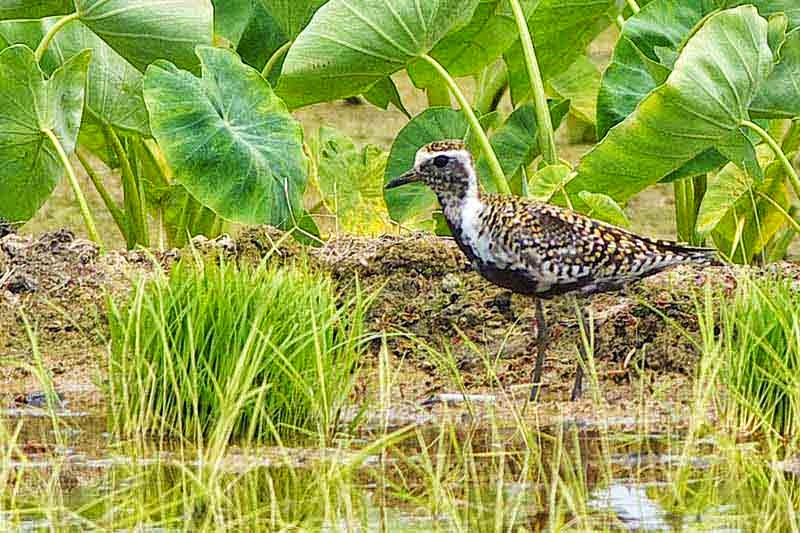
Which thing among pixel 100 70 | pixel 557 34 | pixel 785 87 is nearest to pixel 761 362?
pixel 785 87

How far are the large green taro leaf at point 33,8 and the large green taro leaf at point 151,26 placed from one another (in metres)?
0.20

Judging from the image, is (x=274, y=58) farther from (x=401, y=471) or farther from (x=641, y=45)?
(x=401, y=471)

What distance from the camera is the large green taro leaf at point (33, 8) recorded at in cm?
537

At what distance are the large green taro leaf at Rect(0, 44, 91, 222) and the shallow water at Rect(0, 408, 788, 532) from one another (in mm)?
1406

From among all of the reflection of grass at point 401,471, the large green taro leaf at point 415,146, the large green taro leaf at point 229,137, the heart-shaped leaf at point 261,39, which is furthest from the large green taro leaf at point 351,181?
the reflection of grass at point 401,471

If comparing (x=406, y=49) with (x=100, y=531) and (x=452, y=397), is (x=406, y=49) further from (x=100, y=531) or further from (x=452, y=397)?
(x=100, y=531)

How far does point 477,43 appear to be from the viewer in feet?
19.6

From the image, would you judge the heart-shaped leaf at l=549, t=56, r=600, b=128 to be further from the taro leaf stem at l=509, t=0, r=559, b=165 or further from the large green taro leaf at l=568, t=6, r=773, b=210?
the large green taro leaf at l=568, t=6, r=773, b=210

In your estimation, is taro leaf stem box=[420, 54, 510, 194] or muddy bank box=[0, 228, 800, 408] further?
taro leaf stem box=[420, 54, 510, 194]

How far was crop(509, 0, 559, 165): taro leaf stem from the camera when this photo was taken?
5289 mm

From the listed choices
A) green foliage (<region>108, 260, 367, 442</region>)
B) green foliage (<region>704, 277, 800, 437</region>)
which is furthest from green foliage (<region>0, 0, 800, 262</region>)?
green foliage (<region>108, 260, 367, 442</region>)

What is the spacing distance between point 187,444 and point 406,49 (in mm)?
1782

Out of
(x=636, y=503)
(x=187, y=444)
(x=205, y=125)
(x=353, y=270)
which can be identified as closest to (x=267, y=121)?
(x=205, y=125)

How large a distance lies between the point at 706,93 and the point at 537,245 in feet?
2.50
